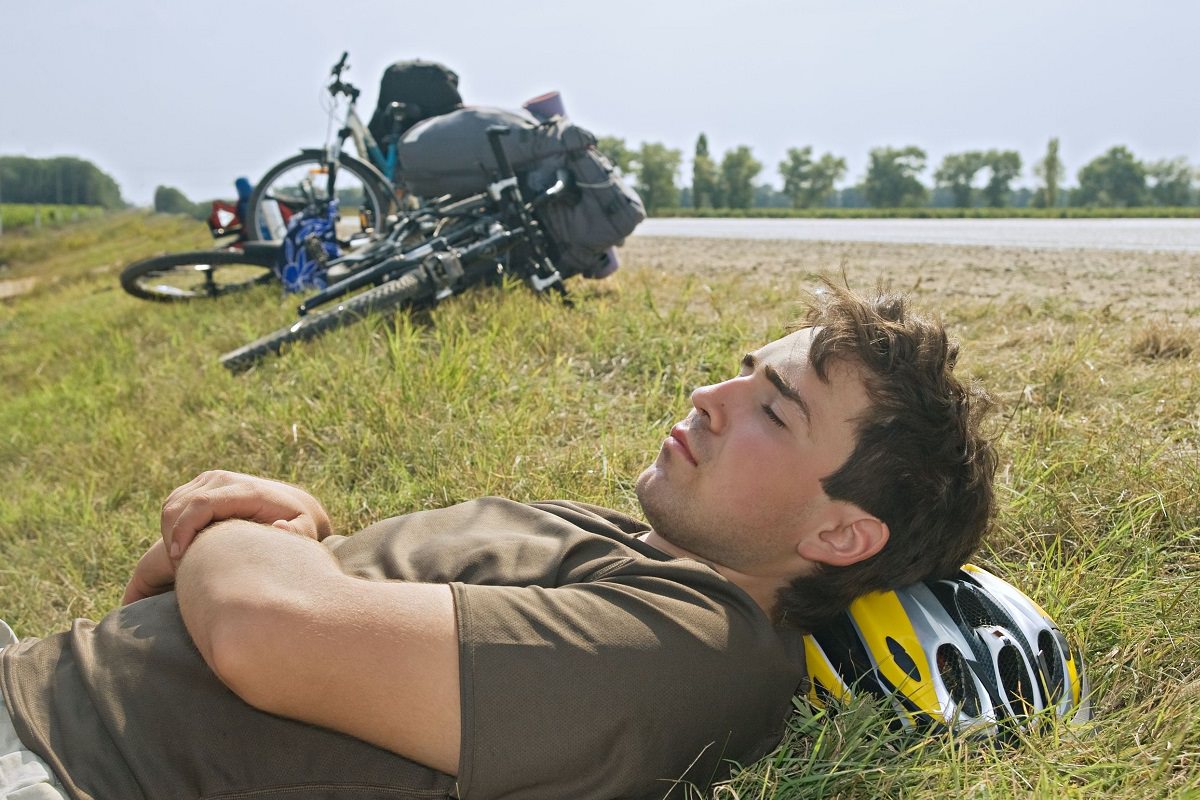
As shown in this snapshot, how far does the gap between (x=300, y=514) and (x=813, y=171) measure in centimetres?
5832

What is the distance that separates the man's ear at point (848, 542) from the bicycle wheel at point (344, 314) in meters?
3.56

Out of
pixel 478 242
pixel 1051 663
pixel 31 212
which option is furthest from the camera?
pixel 31 212

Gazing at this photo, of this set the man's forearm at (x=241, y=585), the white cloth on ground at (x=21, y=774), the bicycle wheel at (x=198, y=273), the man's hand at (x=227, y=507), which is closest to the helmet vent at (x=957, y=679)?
the man's forearm at (x=241, y=585)

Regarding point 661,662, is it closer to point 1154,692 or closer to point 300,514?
point 300,514

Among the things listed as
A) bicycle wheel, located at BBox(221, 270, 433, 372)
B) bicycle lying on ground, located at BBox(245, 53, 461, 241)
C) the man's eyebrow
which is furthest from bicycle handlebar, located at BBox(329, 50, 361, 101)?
the man's eyebrow

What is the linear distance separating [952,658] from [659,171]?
5912 centimetres

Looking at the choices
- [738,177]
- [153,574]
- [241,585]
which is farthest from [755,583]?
[738,177]

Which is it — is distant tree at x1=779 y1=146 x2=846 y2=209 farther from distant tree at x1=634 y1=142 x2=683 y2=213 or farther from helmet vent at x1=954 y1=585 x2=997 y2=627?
helmet vent at x1=954 y1=585 x2=997 y2=627

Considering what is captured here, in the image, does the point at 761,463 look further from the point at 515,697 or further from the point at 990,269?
the point at 990,269

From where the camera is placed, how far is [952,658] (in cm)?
177

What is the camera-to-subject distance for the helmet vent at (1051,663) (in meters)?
1.79

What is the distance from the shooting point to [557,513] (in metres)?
1.96

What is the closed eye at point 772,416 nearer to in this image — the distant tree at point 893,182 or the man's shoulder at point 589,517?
the man's shoulder at point 589,517

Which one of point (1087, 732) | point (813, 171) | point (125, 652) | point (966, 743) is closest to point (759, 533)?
point (966, 743)
